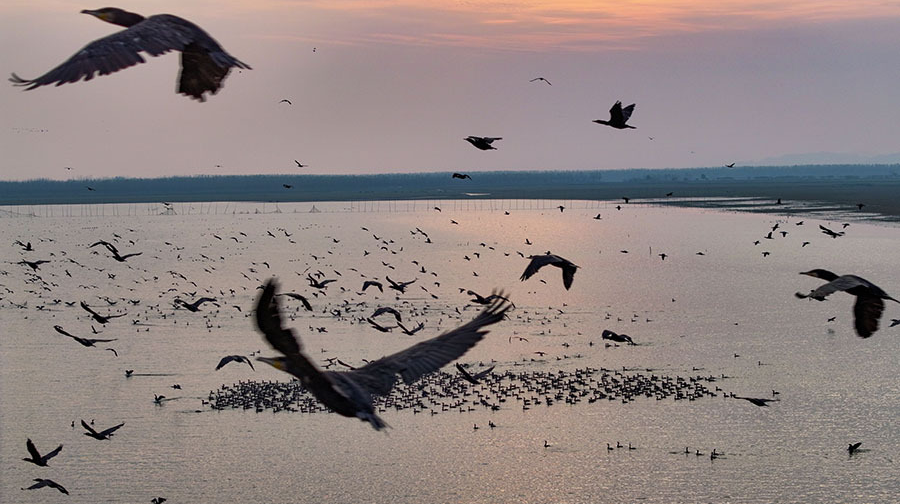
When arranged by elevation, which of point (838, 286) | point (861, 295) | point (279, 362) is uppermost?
point (279, 362)

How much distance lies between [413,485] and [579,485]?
193 inches

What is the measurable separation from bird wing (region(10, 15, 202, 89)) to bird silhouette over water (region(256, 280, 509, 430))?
5.11ft

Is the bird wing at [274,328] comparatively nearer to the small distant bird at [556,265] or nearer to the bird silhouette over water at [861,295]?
the bird silhouette over water at [861,295]

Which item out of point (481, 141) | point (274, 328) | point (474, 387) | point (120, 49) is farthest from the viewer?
point (474, 387)

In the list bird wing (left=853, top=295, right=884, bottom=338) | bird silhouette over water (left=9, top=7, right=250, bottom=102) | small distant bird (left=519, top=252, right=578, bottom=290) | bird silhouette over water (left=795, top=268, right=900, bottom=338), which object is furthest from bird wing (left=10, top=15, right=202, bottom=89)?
small distant bird (left=519, top=252, right=578, bottom=290)

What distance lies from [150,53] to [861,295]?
10510 millimetres

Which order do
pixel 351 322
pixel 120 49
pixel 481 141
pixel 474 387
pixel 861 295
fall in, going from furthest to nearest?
pixel 351 322, pixel 474 387, pixel 481 141, pixel 861 295, pixel 120 49

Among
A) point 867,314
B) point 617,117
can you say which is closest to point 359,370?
point 867,314

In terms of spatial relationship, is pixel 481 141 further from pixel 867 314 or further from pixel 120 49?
pixel 120 49

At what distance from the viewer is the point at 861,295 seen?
1353 cm

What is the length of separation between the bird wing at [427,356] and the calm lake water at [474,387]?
21126 millimetres

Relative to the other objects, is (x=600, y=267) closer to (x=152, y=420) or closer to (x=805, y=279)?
(x=805, y=279)

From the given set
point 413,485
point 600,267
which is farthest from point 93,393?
point 600,267

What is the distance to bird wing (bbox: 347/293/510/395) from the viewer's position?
8.67 metres
